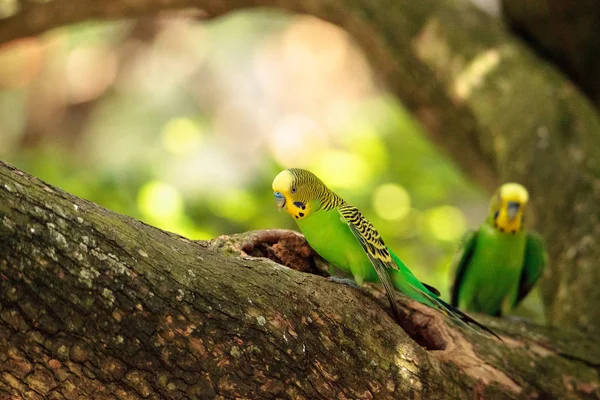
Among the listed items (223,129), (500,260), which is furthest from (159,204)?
(223,129)

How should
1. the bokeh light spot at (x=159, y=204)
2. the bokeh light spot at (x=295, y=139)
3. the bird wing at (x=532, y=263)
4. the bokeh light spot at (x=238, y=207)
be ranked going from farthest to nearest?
the bokeh light spot at (x=295, y=139), the bokeh light spot at (x=238, y=207), the bokeh light spot at (x=159, y=204), the bird wing at (x=532, y=263)

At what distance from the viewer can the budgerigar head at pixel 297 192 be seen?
2953 millimetres

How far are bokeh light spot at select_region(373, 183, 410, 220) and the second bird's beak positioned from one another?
298 cm

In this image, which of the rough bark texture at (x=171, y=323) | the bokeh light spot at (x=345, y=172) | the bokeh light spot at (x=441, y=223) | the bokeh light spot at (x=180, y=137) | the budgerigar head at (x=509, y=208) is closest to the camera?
the rough bark texture at (x=171, y=323)

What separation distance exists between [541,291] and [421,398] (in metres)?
2.42

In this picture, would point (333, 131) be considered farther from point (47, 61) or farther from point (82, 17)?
point (82, 17)

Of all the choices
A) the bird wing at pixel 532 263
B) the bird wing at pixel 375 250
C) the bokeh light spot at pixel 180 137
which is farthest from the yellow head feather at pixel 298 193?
the bokeh light spot at pixel 180 137

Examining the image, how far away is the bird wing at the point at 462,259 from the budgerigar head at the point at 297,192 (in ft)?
5.40

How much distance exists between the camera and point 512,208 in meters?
3.92

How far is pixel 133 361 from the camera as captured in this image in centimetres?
197

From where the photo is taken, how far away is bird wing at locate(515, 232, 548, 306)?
4.12 metres

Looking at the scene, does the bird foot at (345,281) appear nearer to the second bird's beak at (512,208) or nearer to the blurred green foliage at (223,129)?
the second bird's beak at (512,208)

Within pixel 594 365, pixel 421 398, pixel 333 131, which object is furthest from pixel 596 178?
pixel 333 131

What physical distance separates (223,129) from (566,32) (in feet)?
23.1
